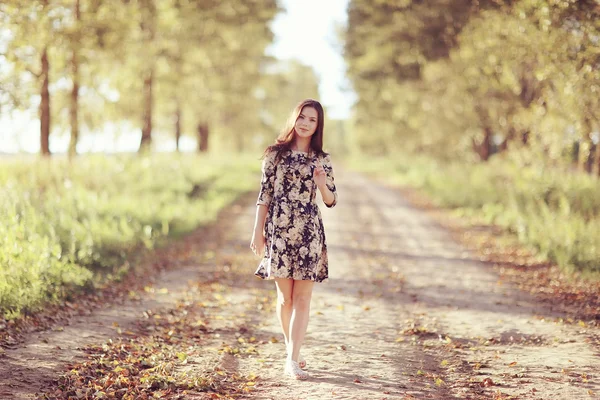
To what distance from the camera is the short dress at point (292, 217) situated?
18.3 feet

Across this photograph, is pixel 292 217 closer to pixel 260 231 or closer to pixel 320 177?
pixel 260 231

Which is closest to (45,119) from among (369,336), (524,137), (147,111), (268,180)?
(147,111)

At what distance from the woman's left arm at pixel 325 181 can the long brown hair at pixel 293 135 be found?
0.14 m

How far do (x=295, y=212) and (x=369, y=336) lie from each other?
7.34 ft

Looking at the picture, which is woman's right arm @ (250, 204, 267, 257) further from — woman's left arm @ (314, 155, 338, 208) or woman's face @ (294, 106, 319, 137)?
woman's face @ (294, 106, 319, 137)

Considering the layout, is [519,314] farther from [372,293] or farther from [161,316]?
[161,316]

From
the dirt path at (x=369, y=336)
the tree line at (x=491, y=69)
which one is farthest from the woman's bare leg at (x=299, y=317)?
the tree line at (x=491, y=69)

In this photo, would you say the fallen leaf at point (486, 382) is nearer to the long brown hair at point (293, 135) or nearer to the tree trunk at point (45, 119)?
the long brown hair at point (293, 135)

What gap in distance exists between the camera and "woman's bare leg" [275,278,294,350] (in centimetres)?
574

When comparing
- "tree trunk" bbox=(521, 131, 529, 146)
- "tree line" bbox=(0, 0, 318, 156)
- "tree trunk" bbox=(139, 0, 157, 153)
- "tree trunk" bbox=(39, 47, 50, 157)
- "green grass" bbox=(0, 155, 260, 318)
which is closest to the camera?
"green grass" bbox=(0, 155, 260, 318)

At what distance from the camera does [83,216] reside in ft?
36.0

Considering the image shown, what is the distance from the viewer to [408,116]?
3234cm

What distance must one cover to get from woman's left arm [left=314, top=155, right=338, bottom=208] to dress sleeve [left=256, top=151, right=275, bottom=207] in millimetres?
418

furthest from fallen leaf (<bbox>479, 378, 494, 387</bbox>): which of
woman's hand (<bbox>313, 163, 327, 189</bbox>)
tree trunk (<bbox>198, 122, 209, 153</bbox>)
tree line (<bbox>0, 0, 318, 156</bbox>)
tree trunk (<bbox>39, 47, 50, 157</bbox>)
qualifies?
tree trunk (<bbox>198, 122, 209, 153</bbox>)
